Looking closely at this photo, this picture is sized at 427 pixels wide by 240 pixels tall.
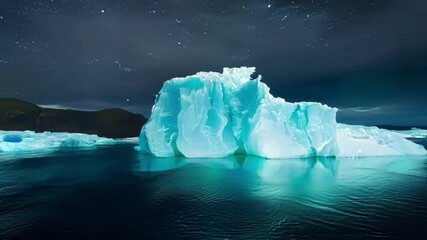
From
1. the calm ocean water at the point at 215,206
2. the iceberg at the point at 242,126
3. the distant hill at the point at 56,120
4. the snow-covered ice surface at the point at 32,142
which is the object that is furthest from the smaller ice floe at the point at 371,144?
the distant hill at the point at 56,120

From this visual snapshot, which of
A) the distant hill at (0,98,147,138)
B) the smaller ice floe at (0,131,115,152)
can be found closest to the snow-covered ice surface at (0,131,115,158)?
the smaller ice floe at (0,131,115,152)

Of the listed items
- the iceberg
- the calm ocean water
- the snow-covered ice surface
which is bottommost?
the calm ocean water

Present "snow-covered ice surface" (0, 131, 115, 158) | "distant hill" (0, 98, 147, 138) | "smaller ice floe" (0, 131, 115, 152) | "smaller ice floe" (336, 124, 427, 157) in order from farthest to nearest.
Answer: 1. "distant hill" (0, 98, 147, 138)
2. "smaller ice floe" (0, 131, 115, 152)
3. "snow-covered ice surface" (0, 131, 115, 158)
4. "smaller ice floe" (336, 124, 427, 157)

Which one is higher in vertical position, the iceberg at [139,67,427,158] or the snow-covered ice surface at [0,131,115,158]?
the iceberg at [139,67,427,158]

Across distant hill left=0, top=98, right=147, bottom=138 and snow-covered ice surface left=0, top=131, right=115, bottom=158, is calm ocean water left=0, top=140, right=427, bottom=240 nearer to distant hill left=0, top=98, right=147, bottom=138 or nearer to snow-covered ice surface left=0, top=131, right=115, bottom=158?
snow-covered ice surface left=0, top=131, right=115, bottom=158

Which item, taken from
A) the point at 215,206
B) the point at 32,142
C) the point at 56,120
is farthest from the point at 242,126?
the point at 56,120

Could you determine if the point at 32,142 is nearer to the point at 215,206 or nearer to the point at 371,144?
the point at 215,206

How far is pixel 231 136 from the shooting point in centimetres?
2019

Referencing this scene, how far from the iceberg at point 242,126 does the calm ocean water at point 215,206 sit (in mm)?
6672

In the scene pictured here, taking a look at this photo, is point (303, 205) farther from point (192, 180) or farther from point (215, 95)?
point (215, 95)

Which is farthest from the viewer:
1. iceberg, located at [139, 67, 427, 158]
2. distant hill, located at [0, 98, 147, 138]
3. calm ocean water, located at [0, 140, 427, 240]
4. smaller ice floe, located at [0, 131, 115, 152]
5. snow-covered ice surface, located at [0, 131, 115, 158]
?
distant hill, located at [0, 98, 147, 138]

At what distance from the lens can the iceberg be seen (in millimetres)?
18734

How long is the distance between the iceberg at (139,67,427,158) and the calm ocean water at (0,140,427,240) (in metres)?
6.67

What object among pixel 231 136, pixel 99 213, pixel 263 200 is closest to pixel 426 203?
pixel 263 200
